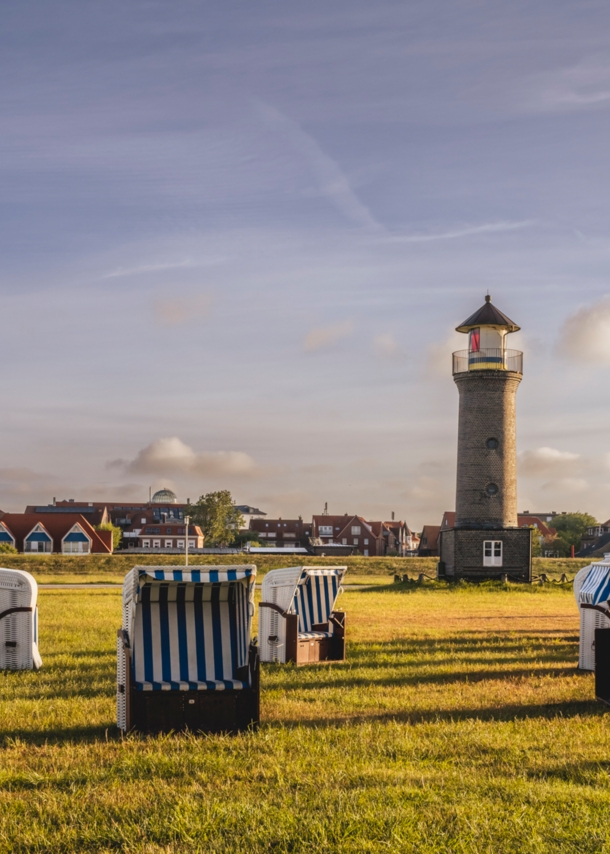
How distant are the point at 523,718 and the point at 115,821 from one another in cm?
532

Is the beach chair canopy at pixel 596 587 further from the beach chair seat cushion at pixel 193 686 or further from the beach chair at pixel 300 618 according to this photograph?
the beach chair seat cushion at pixel 193 686

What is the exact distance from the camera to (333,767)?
7473mm

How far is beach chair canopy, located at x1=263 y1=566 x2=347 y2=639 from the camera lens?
14.4 m

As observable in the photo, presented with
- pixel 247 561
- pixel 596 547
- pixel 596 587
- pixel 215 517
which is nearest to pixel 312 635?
pixel 596 587

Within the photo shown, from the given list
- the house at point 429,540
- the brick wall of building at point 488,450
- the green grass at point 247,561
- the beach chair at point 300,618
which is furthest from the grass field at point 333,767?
the house at point 429,540

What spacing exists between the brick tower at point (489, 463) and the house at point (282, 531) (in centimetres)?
9395

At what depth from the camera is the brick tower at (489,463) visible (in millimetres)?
43406

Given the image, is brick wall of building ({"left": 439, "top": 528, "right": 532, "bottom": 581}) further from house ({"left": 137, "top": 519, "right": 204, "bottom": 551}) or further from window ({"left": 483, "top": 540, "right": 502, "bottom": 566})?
house ({"left": 137, "top": 519, "right": 204, "bottom": 551})

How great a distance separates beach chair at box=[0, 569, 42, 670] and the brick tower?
3236 centimetres

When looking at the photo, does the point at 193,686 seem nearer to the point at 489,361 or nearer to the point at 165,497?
the point at 489,361

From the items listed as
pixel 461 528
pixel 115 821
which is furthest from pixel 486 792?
pixel 461 528

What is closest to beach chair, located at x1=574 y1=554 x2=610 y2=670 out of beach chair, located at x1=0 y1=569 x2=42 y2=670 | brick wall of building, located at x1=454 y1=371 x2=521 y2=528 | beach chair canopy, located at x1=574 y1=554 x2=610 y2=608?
beach chair canopy, located at x1=574 y1=554 x2=610 y2=608

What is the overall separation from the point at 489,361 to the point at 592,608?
30743 millimetres

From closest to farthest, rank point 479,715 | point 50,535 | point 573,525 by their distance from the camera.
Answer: point 479,715 → point 50,535 → point 573,525
